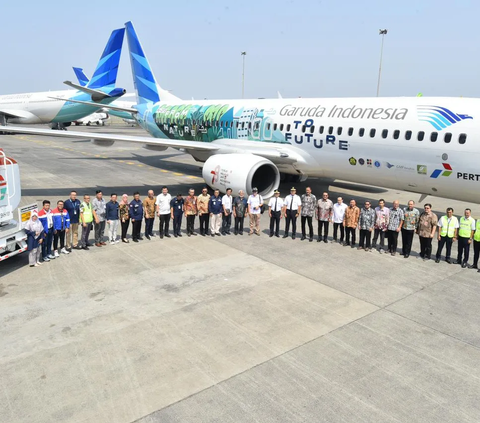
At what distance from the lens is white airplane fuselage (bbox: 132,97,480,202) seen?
11078 millimetres

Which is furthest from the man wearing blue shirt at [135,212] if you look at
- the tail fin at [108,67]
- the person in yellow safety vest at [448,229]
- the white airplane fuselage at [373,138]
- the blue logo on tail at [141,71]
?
the tail fin at [108,67]

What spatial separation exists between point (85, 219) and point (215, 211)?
3480mm

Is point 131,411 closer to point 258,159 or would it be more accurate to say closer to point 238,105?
point 258,159

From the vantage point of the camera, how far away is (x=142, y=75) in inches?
975

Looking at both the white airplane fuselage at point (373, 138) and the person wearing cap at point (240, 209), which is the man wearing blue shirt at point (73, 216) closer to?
the person wearing cap at point (240, 209)

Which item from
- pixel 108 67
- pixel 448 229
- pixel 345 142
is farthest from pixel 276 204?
pixel 108 67

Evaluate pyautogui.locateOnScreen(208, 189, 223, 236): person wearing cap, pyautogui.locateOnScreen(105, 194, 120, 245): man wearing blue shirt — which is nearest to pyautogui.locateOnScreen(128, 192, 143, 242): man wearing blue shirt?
pyautogui.locateOnScreen(105, 194, 120, 245): man wearing blue shirt

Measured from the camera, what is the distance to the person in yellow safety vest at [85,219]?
10.1 meters

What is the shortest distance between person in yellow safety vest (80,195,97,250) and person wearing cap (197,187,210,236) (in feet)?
9.35

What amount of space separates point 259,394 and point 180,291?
3.26m

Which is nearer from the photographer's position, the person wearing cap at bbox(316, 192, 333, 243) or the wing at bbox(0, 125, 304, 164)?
the person wearing cap at bbox(316, 192, 333, 243)

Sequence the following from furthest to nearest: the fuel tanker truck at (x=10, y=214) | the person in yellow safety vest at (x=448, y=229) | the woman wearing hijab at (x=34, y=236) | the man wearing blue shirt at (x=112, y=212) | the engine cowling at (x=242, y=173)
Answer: the engine cowling at (x=242, y=173), the man wearing blue shirt at (x=112, y=212), the person in yellow safety vest at (x=448, y=229), the woman wearing hijab at (x=34, y=236), the fuel tanker truck at (x=10, y=214)

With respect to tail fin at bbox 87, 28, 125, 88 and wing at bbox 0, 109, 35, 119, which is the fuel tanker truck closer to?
tail fin at bbox 87, 28, 125, 88

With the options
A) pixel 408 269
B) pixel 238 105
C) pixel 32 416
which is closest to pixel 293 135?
pixel 238 105
